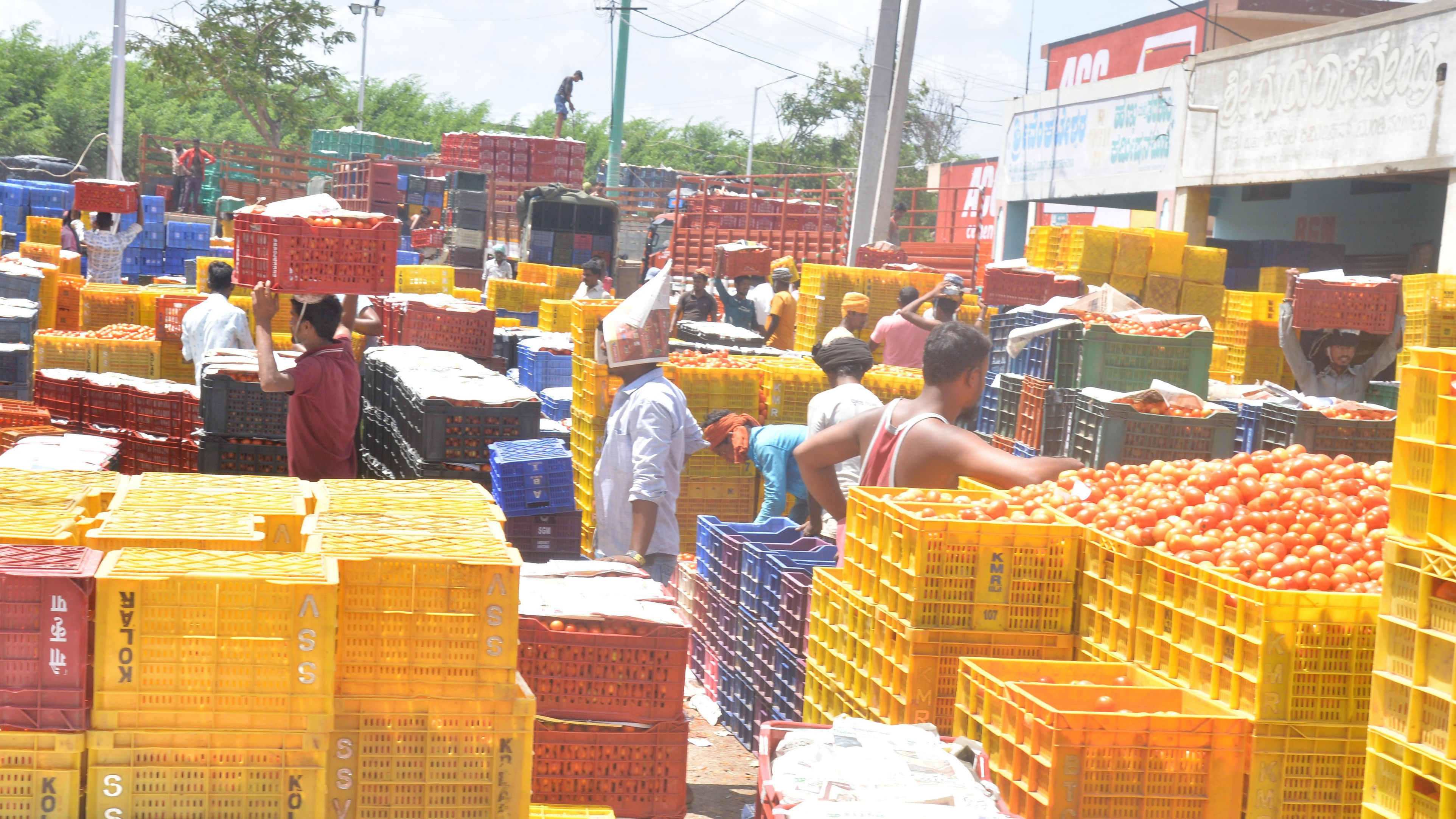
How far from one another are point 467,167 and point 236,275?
25.4 meters

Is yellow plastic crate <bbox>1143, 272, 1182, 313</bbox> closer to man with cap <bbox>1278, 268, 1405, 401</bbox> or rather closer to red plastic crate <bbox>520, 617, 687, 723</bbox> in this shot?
man with cap <bbox>1278, 268, 1405, 401</bbox>

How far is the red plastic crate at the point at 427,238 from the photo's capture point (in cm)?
2705

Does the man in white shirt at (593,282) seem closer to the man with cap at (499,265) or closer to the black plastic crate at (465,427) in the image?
the man with cap at (499,265)

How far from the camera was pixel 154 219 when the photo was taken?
23562mm

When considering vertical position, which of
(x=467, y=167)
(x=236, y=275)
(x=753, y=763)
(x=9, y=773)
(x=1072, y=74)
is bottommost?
(x=753, y=763)

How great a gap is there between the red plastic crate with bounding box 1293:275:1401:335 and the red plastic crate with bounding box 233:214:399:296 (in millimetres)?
6773

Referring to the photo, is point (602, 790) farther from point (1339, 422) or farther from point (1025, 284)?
point (1025, 284)

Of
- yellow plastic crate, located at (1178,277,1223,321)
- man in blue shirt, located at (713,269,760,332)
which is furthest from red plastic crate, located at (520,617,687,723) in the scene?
man in blue shirt, located at (713,269,760,332)

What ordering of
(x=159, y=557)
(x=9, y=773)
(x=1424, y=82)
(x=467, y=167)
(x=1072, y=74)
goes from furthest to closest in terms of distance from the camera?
(x=1072, y=74) < (x=467, y=167) < (x=1424, y=82) < (x=159, y=557) < (x=9, y=773)

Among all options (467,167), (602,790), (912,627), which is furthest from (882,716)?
(467,167)

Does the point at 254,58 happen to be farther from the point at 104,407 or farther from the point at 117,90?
the point at 104,407

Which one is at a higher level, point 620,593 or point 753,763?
point 620,593

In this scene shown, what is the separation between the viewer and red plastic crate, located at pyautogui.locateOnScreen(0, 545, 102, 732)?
2934mm

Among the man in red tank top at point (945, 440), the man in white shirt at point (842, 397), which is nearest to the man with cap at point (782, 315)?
the man in white shirt at point (842, 397)
